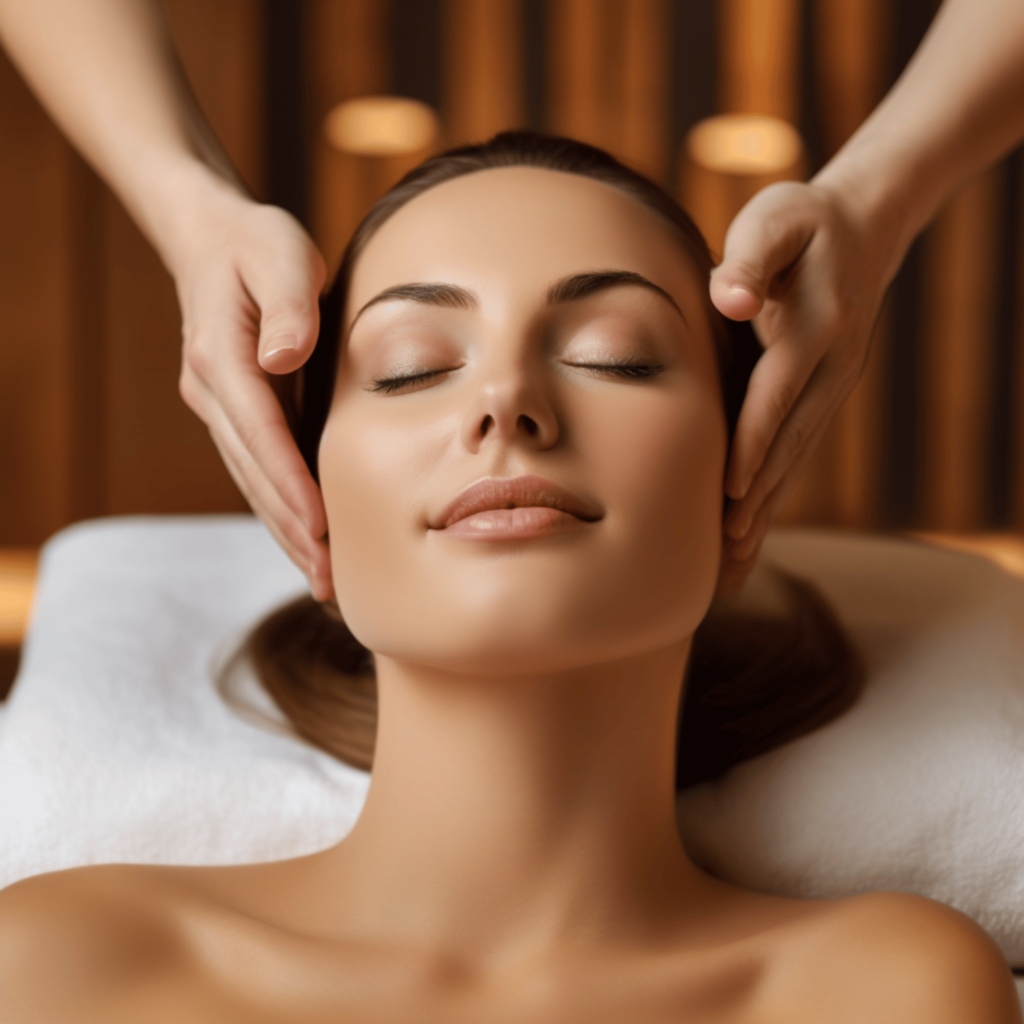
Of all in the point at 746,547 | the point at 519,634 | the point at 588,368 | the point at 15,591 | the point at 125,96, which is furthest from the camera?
the point at 15,591

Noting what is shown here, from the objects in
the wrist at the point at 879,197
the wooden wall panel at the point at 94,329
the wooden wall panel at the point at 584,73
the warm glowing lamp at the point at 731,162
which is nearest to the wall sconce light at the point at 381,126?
the wooden wall panel at the point at 94,329

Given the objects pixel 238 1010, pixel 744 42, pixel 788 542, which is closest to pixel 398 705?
pixel 238 1010

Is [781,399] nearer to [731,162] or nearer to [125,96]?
[125,96]

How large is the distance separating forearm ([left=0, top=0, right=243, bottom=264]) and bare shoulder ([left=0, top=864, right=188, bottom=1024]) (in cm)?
66

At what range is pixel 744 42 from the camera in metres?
2.71

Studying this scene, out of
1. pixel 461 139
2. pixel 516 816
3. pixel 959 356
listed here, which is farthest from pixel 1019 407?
pixel 516 816

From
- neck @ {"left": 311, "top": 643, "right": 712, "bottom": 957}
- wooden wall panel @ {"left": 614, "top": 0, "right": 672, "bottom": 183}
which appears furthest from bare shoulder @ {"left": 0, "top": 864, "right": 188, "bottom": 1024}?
wooden wall panel @ {"left": 614, "top": 0, "right": 672, "bottom": 183}

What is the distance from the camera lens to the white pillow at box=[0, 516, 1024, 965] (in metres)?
1.15

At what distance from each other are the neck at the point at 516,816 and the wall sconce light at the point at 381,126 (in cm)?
198

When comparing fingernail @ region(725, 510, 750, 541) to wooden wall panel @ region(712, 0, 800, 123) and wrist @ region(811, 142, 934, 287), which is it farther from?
wooden wall panel @ region(712, 0, 800, 123)

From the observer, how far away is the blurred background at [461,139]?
2641 mm

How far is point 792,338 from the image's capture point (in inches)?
39.6

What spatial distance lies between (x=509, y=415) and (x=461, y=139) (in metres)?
2.03

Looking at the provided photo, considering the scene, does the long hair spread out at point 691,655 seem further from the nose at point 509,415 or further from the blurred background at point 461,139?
the blurred background at point 461,139
